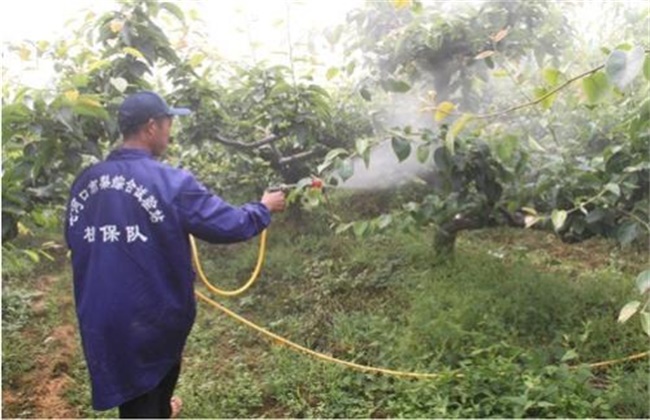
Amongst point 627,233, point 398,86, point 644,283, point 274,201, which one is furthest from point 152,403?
point 627,233

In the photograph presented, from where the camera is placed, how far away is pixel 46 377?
10.2 feet

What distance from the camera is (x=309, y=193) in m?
2.96

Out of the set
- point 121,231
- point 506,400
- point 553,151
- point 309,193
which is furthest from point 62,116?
point 553,151

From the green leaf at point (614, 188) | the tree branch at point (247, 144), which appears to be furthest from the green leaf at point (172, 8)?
the green leaf at point (614, 188)

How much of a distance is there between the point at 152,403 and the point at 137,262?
502 millimetres

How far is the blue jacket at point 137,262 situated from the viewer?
75.2 inches

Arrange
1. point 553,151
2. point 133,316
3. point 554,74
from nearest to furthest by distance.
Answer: point 554,74, point 133,316, point 553,151

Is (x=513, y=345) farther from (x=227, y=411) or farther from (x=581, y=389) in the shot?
(x=227, y=411)

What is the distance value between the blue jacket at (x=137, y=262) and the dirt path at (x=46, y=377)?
1.05 metres

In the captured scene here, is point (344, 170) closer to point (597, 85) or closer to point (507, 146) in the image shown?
point (507, 146)

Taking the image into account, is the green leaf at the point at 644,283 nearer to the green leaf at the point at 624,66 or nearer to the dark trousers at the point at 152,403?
the green leaf at the point at 624,66

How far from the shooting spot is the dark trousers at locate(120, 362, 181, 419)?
78.7 inches

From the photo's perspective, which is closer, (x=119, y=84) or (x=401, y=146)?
(x=119, y=84)

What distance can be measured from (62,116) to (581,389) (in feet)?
7.52
